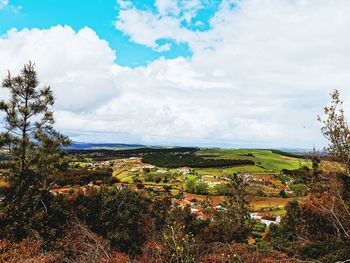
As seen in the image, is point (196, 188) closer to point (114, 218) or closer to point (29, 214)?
point (114, 218)

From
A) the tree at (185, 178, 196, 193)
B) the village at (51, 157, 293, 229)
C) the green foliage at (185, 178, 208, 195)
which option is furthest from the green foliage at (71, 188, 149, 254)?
the tree at (185, 178, 196, 193)

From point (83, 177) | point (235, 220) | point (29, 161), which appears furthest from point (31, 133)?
point (83, 177)

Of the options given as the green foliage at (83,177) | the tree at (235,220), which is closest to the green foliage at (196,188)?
the green foliage at (83,177)

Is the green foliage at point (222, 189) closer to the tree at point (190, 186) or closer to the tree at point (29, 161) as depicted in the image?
the tree at point (190, 186)

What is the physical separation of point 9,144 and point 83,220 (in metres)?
8.23

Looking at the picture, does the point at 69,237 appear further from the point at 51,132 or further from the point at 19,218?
the point at 51,132

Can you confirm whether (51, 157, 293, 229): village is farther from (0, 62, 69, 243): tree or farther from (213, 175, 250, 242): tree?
(0, 62, 69, 243): tree

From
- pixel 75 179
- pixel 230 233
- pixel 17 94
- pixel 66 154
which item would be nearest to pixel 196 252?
pixel 66 154

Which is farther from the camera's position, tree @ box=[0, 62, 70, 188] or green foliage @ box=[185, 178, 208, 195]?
green foliage @ box=[185, 178, 208, 195]

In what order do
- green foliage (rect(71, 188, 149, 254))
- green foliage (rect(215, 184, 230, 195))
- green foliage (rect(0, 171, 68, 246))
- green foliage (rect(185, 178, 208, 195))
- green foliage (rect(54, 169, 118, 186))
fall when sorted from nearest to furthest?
1. green foliage (rect(0, 171, 68, 246))
2. green foliage (rect(71, 188, 149, 254))
3. green foliage (rect(54, 169, 118, 186))
4. green foliage (rect(215, 184, 230, 195))
5. green foliage (rect(185, 178, 208, 195))

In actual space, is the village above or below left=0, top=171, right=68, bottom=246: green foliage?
below

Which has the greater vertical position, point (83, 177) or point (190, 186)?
point (83, 177)

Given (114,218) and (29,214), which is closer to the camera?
(29,214)

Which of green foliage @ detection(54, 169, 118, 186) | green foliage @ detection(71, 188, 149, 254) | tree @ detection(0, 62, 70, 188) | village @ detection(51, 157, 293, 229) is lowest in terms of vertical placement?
village @ detection(51, 157, 293, 229)
